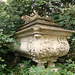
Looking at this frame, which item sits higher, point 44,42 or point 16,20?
point 16,20

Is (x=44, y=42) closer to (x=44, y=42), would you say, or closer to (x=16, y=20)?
(x=44, y=42)

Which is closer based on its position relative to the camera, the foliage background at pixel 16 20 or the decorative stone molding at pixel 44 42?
the decorative stone molding at pixel 44 42

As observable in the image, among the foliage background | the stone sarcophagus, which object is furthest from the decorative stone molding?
the foliage background

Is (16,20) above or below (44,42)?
above

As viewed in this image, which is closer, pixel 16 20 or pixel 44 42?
pixel 44 42

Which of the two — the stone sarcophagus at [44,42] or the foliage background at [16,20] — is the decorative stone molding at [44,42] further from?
the foliage background at [16,20]

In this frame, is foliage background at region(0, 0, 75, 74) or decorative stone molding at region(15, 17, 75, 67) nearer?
decorative stone molding at region(15, 17, 75, 67)

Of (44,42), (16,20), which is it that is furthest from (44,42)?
(16,20)

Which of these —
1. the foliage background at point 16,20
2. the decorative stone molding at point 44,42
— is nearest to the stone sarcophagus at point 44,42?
the decorative stone molding at point 44,42

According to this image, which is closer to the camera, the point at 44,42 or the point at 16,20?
the point at 44,42

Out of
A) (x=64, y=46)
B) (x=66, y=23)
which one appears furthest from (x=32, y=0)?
(x=64, y=46)

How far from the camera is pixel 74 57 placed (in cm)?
269

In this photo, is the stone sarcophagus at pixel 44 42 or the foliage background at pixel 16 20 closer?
the stone sarcophagus at pixel 44 42

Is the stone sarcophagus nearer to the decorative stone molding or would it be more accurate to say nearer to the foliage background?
the decorative stone molding
